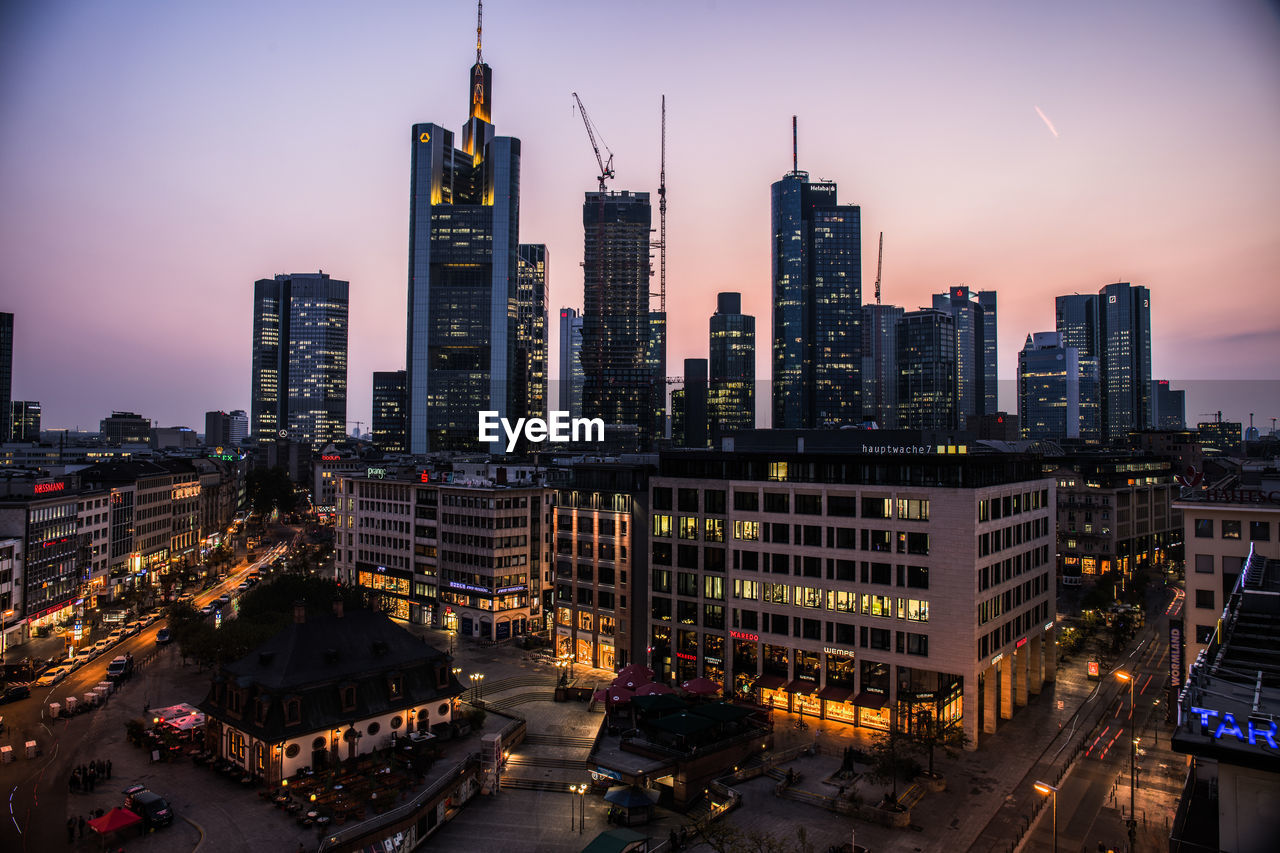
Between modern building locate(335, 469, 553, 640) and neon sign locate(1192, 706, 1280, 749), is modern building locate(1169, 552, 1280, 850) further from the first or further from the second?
modern building locate(335, 469, 553, 640)

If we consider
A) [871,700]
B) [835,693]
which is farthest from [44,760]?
[871,700]

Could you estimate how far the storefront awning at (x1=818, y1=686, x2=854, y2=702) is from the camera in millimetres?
66188

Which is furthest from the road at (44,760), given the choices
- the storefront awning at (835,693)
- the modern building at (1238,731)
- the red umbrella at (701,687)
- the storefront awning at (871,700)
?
the storefront awning at (871,700)

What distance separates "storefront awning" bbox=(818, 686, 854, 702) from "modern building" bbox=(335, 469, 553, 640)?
50894mm

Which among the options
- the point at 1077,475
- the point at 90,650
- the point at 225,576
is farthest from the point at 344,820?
the point at 1077,475

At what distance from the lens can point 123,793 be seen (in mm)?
50000

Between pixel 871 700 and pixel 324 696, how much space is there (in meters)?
45.9

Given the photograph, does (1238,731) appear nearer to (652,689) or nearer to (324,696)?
(652,689)

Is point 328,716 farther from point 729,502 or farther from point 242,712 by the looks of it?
point 729,502

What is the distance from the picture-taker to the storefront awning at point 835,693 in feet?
217

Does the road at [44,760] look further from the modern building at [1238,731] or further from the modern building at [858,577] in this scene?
the modern building at [1238,731]

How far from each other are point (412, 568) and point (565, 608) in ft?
120

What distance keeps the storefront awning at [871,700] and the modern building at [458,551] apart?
178 ft

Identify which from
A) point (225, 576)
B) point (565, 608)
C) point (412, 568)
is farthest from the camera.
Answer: point (225, 576)
